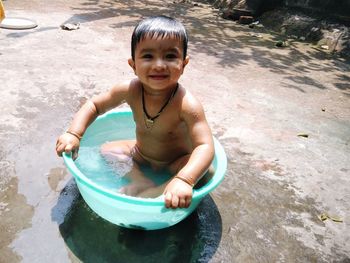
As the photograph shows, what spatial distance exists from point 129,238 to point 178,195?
0.43 meters

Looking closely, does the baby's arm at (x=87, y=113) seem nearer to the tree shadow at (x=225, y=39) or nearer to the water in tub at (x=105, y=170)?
the water in tub at (x=105, y=170)

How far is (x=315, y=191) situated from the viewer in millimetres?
2168

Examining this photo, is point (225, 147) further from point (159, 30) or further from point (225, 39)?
point (225, 39)

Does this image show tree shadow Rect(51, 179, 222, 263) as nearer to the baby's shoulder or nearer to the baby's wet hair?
the baby's shoulder

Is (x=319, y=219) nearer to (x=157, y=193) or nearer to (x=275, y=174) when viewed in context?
(x=275, y=174)

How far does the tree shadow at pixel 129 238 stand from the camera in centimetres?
159

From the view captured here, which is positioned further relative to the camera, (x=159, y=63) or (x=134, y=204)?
(x=159, y=63)

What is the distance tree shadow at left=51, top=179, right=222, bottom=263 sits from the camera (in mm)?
1587

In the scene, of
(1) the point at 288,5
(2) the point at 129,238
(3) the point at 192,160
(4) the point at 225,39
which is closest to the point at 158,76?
(3) the point at 192,160

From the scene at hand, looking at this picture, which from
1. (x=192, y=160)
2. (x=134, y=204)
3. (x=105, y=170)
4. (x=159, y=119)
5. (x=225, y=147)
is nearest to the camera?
(x=134, y=204)

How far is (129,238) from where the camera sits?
1.67 metres

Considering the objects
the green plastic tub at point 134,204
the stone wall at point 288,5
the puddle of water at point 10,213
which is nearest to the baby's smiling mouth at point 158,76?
the green plastic tub at point 134,204

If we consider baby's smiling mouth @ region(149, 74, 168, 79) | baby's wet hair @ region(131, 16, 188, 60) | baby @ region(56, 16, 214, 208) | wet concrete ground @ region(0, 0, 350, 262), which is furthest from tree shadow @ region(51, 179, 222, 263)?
baby's wet hair @ region(131, 16, 188, 60)

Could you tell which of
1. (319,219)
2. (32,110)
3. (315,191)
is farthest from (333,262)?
(32,110)
